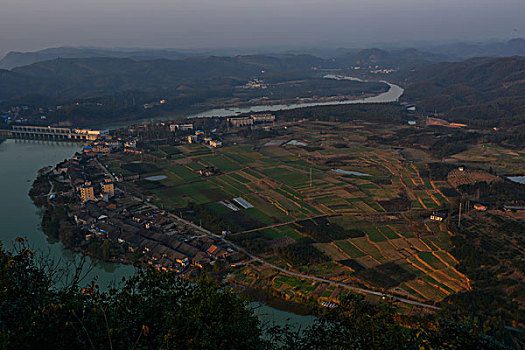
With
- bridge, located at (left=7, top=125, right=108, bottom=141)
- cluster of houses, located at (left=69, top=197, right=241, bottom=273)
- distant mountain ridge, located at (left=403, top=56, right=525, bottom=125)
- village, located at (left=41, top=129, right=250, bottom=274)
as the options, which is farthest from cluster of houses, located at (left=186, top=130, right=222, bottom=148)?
distant mountain ridge, located at (left=403, top=56, right=525, bottom=125)

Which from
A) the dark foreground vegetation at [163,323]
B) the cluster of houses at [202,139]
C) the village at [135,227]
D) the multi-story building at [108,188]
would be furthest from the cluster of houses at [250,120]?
the dark foreground vegetation at [163,323]

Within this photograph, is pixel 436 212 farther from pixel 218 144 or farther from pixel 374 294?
pixel 218 144

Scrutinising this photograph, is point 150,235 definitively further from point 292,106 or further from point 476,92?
point 476,92

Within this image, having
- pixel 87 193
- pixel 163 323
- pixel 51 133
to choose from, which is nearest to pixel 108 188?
pixel 87 193

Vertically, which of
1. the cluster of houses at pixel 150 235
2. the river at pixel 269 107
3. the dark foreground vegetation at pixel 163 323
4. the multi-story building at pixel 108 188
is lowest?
the river at pixel 269 107

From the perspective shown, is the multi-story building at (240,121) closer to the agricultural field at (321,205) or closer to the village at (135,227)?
the agricultural field at (321,205)

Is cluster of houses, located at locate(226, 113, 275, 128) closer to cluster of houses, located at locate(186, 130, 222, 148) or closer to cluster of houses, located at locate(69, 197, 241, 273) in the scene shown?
cluster of houses, located at locate(186, 130, 222, 148)

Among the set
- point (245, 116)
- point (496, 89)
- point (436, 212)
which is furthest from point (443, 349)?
point (496, 89)
